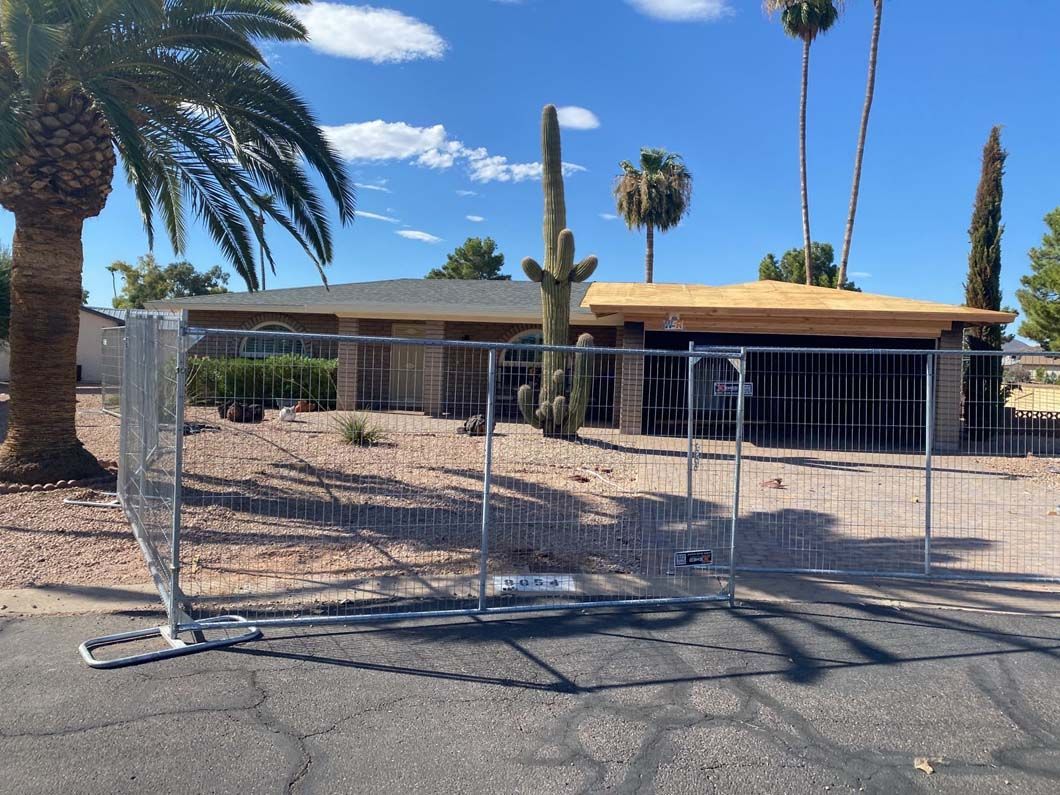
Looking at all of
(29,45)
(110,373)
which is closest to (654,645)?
(29,45)

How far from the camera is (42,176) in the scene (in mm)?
8758

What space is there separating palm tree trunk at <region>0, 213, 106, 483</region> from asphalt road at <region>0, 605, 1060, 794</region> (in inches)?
180

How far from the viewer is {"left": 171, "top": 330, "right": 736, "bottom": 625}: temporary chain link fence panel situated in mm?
5953

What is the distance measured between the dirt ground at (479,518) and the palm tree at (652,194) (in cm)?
2656

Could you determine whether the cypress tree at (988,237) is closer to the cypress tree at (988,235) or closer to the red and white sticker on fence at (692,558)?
the cypress tree at (988,235)

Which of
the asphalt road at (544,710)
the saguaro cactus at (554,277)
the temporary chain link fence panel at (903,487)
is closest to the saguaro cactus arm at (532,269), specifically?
the saguaro cactus at (554,277)

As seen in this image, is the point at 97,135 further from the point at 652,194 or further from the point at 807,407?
the point at 652,194

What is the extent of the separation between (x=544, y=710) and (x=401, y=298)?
18.6m

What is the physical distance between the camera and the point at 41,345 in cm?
903

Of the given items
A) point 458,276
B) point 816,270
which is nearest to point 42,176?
point 458,276

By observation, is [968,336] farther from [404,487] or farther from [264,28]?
[264,28]

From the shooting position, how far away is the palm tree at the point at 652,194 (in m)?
37.7

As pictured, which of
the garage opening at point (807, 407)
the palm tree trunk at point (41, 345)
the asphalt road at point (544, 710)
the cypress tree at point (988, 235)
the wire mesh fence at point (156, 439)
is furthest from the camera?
the cypress tree at point (988, 235)

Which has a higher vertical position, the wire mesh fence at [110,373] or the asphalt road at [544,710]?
the wire mesh fence at [110,373]
